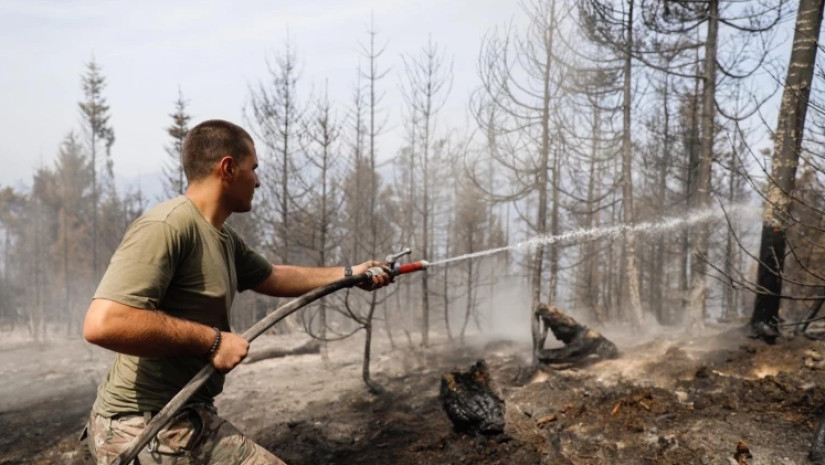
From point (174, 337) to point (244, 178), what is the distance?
38.3 inches

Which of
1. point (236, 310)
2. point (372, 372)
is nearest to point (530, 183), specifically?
point (372, 372)

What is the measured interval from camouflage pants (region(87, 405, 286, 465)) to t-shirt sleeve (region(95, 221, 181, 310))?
663 millimetres

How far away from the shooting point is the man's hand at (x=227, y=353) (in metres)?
2.24

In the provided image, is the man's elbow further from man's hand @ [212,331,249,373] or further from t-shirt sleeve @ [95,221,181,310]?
man's hand @ [212,331,249,373]

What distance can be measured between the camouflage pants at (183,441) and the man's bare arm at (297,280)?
3.23ft

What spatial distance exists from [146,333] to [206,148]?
1073 millimetres

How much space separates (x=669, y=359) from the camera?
712 centimetres

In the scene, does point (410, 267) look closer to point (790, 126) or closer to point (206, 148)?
point (206, 148)

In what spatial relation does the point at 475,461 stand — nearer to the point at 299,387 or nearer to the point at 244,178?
the point at 244,178

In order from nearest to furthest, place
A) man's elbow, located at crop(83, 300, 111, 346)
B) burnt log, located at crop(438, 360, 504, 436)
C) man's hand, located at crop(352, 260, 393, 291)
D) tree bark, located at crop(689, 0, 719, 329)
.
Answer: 1. man's elbow, located at crop(83, 300, 111, 346)
2. man's hand, located at crop(352, 260, 393, 291)
3. burnt log, located at crop(438, 360, 504, 436)
4. tree bark, located at crop(689, 0, 719, 329)

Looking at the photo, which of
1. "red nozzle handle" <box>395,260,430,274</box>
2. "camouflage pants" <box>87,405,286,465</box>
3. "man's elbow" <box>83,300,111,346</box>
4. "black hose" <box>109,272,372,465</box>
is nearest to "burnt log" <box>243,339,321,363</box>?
"red nozzle handle" <box>395,260,430,274</box>

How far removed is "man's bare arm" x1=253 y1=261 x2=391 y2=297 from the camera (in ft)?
10.8

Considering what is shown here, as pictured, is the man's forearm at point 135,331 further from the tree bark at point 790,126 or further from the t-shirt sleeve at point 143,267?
the tree bark at point 790,126

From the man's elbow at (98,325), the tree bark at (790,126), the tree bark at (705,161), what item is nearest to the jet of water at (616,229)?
the tree bark at (705,161)
